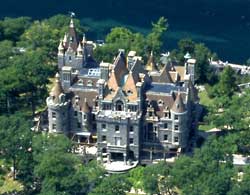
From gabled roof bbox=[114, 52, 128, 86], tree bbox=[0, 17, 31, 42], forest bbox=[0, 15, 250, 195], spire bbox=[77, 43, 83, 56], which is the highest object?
tree bbox=[0, 17, 31, 42]

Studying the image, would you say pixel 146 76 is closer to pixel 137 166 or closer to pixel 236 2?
pixel 137 166

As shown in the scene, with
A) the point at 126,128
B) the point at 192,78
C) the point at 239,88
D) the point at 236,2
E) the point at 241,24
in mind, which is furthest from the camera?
the point at 236,2

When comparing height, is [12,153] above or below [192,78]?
below

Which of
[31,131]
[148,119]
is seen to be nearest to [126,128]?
[148,119]

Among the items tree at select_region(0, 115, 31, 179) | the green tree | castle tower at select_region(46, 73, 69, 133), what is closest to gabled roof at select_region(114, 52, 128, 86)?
castle tower at select_region(46, 73, 69, 133)

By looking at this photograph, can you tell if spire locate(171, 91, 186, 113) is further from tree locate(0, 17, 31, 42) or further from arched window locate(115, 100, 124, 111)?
Answer: tree locate(0, 17, 31, 42)

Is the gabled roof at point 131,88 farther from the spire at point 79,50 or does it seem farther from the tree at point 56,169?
the spire at point 79,50
